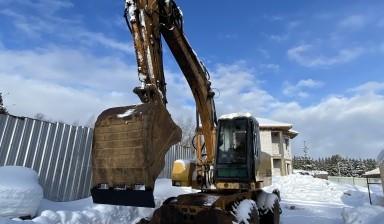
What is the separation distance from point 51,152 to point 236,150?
5670 millimetres

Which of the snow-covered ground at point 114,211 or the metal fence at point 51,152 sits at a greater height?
the metal fence at point 51,152

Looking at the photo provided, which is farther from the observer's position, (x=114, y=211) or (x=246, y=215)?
(x=114, y=211)

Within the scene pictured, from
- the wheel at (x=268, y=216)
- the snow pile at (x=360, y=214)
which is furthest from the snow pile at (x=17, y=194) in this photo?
the snow pile at (x=360, y=214)

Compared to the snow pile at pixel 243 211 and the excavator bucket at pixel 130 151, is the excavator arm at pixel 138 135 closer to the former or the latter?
the excavator bucket at pixel 130 151

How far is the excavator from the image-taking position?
4496 millimetres

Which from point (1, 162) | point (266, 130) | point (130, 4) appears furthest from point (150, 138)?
point (266, 130)

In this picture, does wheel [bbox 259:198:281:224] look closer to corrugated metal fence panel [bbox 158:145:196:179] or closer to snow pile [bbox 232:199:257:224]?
snow pile [bbox 232:199:257:224]

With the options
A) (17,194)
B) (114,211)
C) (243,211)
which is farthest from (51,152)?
(243,211)

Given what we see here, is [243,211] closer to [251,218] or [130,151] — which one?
[251,218]

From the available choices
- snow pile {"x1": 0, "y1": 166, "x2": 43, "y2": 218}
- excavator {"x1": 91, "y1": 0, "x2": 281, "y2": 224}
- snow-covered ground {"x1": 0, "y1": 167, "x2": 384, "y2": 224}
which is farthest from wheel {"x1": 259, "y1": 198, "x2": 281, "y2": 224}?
snow pile {"x1": 0, "y1": 166, "x2": 43, "y2": 218}

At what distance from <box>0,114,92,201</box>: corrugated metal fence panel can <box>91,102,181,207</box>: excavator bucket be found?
5.16 m

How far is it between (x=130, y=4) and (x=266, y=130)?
2918 cm

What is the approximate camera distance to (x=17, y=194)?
7105 mm

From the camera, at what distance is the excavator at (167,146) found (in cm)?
450
